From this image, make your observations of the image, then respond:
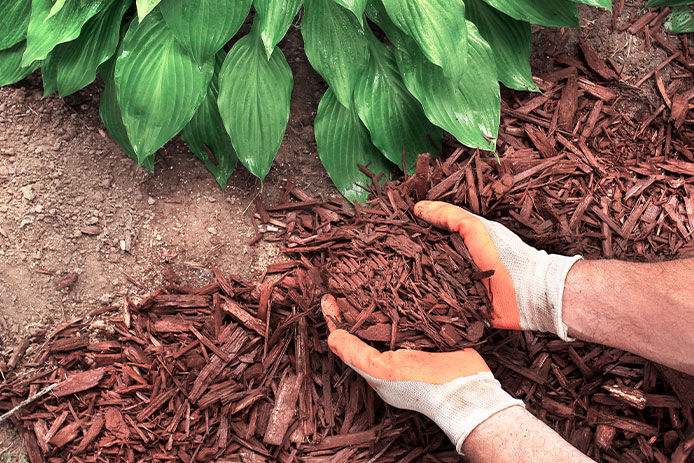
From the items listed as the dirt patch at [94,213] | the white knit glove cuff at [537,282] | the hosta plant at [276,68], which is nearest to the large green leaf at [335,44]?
the hosta plant at [276,68]

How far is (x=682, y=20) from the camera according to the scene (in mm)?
1974

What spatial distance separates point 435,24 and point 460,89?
264mm

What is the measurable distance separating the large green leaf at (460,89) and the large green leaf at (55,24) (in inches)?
37.3

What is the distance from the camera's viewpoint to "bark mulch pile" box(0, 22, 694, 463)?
61.6 inches

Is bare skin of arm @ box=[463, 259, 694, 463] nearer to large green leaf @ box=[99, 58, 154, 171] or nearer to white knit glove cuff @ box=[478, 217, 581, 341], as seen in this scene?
white knit glove cuff @ box=[478, 217, 581, 341]

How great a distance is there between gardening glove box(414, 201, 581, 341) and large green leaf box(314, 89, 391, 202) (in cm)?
37

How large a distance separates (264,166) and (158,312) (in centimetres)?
57

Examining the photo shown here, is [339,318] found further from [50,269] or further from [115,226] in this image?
[50,269]

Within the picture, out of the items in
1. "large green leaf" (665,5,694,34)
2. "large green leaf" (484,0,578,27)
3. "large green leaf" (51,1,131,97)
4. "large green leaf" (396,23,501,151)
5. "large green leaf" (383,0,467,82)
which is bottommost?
"large green leaf" (51,1,131,97)

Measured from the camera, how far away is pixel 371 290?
1636 millimetres

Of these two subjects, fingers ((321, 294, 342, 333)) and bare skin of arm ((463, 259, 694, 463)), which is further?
fingers ((321, 294, 342, 333))

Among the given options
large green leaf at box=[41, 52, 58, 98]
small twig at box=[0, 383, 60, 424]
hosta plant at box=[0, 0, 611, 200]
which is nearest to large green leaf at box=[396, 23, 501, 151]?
hosta plant at box=[0, 0, 611, 200]

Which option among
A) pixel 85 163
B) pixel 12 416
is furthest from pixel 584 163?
pixel 12 416

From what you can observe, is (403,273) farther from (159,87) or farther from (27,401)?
(27,401)
